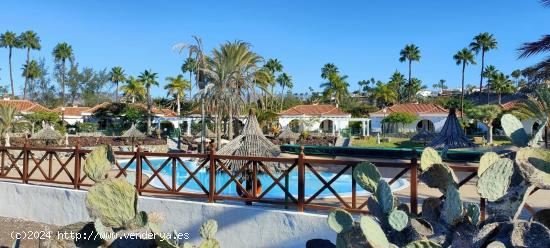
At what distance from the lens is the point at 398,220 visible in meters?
3.91

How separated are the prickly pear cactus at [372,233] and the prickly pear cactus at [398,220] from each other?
345mm

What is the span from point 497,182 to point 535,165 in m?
0.41

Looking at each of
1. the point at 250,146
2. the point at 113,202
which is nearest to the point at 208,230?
the point at 113,202

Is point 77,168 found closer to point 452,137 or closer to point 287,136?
point 452,137

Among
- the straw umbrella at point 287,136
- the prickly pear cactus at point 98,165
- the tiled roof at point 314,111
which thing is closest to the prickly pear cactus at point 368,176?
the prickly pear cactus at point 98,165

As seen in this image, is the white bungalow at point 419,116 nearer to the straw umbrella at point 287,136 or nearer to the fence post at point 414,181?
Answer: the straw umbrella at point 287,136

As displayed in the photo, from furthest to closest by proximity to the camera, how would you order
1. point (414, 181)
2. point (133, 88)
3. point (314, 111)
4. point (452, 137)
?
1. point (133, 88)
2. point (314, 111)
3. point (452, 137)
4. point (414, 181)

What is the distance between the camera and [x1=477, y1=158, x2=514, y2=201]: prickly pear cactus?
13.1ft

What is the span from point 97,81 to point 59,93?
616 cm

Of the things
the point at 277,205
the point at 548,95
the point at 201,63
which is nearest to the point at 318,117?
the point at 201,63

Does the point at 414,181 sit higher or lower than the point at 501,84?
lower

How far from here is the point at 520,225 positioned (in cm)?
368

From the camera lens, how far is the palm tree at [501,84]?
196 ft

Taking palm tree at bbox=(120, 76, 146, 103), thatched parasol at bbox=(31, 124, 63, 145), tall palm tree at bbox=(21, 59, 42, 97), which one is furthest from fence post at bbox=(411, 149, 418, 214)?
tall palm tree at bbox=(21, 59, 42, 97)
